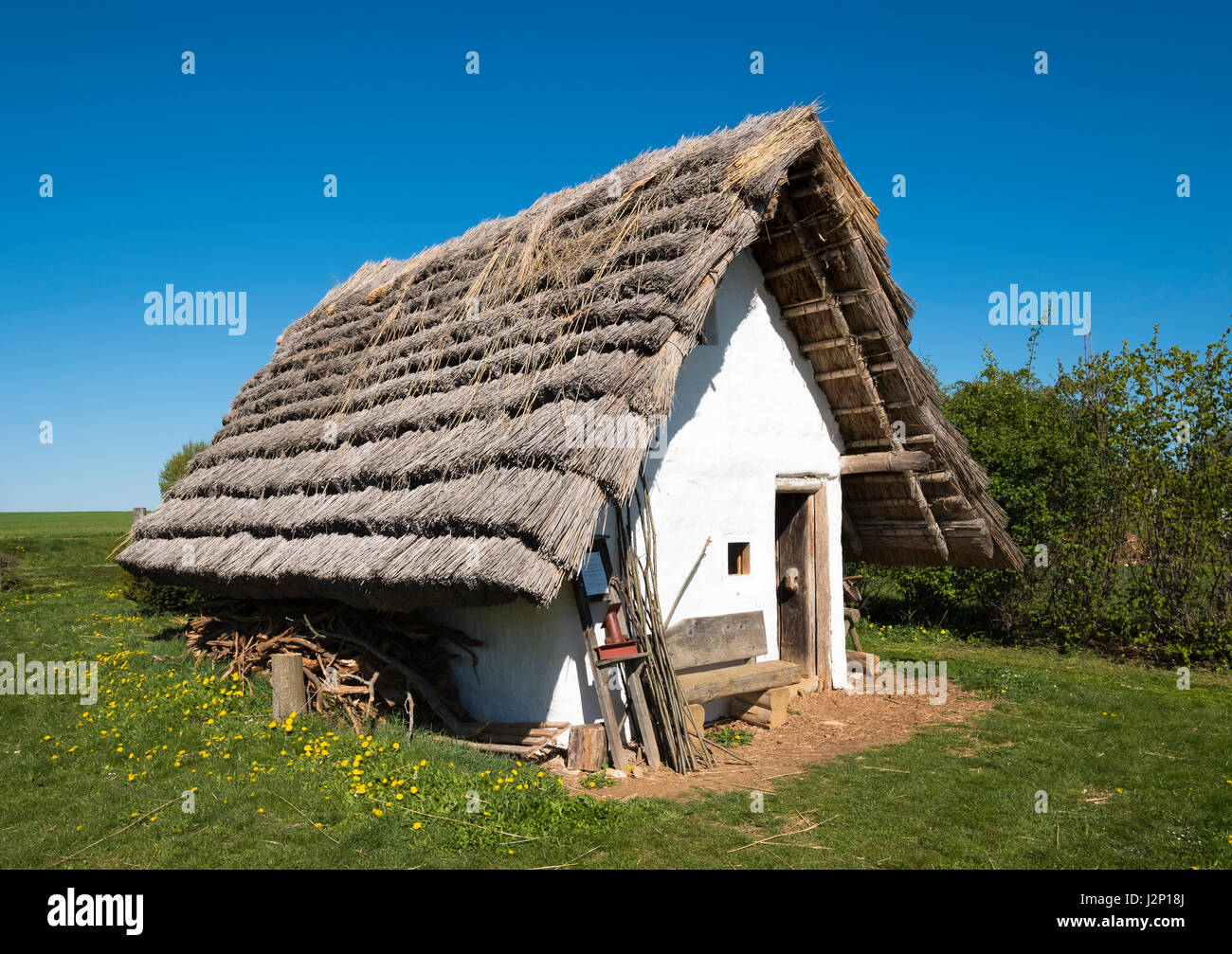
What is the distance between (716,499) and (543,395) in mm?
2160

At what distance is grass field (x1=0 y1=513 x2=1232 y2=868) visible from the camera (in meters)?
4.81

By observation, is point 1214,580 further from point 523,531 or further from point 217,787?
point 217,787

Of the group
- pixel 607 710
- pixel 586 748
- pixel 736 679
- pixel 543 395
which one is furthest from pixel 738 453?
pixel 586 748

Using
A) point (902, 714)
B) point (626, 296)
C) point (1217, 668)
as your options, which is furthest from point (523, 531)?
point (1217, 668)

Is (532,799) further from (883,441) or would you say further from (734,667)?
(883,441)

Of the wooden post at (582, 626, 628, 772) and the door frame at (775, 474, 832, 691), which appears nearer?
the wooden post at (582, 626, 628, 772)

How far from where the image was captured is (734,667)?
309 inches

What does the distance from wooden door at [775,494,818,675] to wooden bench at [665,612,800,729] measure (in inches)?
45.7

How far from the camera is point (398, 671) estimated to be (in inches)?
304

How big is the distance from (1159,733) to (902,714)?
2245 millimetres

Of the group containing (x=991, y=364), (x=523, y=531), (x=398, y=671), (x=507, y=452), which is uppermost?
(x=991, y=364)

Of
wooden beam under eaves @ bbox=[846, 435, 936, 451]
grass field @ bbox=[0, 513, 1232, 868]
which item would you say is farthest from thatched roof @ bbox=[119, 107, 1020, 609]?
grass field @ bbox=[0, 513, 1232, 868]

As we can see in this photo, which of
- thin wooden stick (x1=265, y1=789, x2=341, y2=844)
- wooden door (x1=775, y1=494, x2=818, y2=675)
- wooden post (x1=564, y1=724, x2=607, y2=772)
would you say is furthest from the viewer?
wooden door (x1=775, y1=494, x2=818, y2=675)

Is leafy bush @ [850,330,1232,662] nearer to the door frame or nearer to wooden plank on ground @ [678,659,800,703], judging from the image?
the door frame
